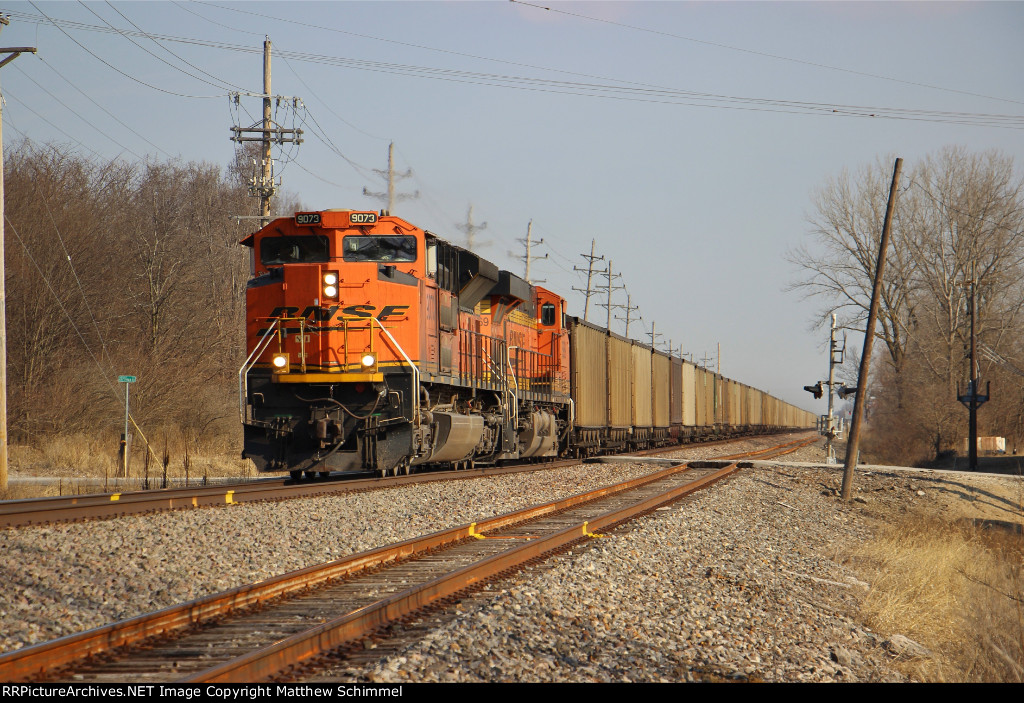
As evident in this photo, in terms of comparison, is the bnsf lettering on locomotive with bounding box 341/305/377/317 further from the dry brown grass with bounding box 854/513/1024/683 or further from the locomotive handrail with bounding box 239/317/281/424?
the dry brown grass with bounding box 854/513/1024/683

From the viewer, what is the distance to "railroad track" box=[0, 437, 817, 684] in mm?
3820

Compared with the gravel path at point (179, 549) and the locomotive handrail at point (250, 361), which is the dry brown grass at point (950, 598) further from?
the locomotive handrail at point (250, 361)

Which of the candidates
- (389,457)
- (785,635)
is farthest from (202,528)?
(785,635)

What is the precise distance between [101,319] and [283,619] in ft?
73.6

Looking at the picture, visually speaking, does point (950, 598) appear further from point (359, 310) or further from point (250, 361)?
point (250, 361)

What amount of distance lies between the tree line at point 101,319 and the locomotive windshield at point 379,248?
1214 cm

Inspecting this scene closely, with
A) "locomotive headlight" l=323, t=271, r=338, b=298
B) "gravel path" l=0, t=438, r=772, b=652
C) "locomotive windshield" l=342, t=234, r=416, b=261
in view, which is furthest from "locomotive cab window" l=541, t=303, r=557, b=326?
"gravel path" l=0, t=438, r=772, b=652

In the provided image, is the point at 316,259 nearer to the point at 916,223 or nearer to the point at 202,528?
the point at 202,528

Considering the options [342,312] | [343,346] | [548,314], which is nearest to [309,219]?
[342,312]

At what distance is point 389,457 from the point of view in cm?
1206

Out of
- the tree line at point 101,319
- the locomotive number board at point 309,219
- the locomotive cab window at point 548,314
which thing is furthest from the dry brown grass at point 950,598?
the tree line at point 101,319

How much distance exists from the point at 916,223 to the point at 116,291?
33392 mm

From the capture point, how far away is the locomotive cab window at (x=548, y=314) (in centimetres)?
2002
